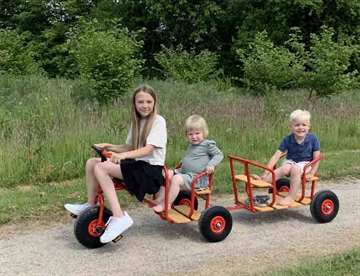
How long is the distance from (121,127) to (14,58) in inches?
477

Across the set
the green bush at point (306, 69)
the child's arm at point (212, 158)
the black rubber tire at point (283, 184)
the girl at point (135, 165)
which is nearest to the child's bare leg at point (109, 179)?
the girl at point (135, 165)

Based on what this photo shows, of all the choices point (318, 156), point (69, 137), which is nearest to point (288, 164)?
point (318, 156)

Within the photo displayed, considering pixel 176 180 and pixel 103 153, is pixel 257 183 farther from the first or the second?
pixel 103 153

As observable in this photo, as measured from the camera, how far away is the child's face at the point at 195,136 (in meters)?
5.73

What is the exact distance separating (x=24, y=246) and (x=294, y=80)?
1208cm

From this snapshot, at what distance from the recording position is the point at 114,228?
16.4 ft

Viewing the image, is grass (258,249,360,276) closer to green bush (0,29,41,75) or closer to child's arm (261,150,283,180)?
child's arm (261,150,283,180)

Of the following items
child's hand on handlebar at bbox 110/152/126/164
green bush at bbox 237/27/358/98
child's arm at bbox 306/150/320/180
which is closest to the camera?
child's hand on handlebar at bbox 110/152/126/164

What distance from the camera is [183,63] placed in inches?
872

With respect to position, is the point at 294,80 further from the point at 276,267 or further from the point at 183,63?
the point at 276,267

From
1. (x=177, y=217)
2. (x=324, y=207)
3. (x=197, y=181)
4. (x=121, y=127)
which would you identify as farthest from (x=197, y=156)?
(x=121, y=127)

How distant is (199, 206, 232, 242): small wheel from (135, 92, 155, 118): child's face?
120cm

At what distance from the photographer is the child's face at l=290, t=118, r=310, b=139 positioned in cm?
622

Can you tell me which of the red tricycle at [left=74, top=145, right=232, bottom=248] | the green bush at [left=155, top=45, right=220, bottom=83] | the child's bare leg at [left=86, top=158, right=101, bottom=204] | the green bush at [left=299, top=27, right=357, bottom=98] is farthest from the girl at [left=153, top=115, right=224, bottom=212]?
the green bush at [left=155, top=45, right=220, bottom=83]
